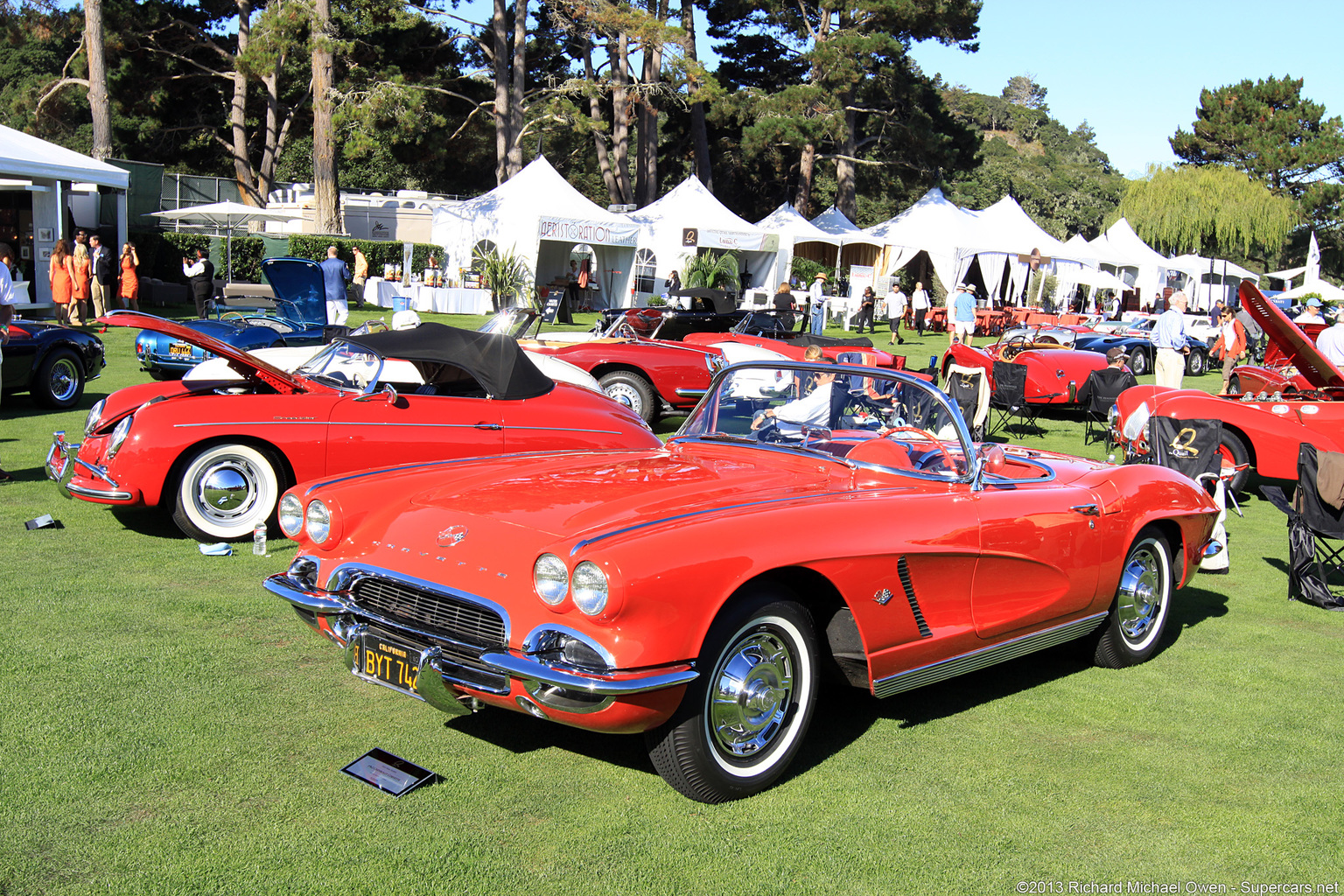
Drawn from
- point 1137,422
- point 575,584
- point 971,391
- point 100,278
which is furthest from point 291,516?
point 100,278

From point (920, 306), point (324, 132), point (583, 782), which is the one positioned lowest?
point (583, 782)

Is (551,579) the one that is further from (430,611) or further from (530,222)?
(530,222)

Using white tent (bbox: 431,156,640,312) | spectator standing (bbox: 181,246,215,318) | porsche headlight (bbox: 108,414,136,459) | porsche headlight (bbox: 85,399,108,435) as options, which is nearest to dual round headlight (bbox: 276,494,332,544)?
porsche headlight (bbox: 108,414,136,459)

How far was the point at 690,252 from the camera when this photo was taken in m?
30.7

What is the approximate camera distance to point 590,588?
3291 millimetres

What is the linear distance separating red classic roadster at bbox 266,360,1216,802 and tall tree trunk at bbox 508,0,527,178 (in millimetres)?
29794

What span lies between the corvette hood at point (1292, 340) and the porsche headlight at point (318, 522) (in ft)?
26.6

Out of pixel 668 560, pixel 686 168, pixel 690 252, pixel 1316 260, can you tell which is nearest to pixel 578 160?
pixel 686 168

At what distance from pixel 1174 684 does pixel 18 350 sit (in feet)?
37.8

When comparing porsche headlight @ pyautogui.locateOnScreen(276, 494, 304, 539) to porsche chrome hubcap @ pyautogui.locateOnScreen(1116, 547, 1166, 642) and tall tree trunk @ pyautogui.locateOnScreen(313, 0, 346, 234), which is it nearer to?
porsche chrome hubcap @ pyautogui.locateOnScreen(1116, 547, 1166, 642)

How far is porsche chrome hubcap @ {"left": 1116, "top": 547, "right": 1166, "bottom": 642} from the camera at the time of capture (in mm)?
5246

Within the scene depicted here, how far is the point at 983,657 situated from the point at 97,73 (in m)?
31.5
